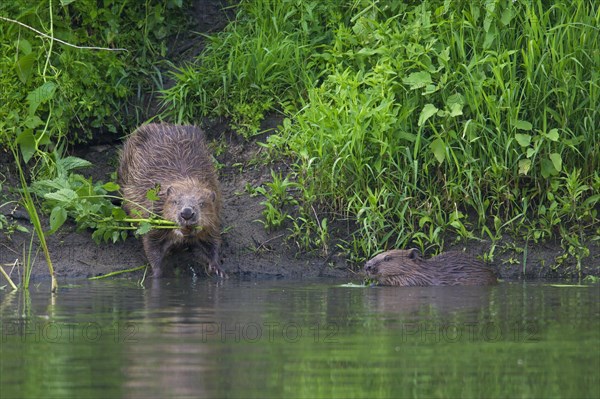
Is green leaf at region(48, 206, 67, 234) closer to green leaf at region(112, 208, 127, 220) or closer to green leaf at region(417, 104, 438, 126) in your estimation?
green leaf at region(112, 208, 127, 220)

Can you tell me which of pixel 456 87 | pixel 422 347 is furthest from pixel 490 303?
pixel 456 87

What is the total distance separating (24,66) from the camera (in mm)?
9469

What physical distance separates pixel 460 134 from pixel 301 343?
363 cm

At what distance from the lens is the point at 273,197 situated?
30.7 ft

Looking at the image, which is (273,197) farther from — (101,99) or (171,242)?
(101,99)

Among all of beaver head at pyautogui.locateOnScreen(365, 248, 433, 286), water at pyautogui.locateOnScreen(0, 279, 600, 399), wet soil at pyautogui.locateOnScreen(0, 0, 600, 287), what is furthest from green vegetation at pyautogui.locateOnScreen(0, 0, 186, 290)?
beaver head at pyautogui.locateOnScreen(365, 248, 433, 286)

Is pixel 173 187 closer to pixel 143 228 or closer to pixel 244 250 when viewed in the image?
pixel 143 228

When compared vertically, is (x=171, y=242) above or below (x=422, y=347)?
above

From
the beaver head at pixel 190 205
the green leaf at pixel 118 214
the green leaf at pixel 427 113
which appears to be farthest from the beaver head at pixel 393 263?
the green leaf at pixel 118 214

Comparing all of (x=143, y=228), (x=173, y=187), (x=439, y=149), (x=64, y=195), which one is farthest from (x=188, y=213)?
(x=439, y=149)

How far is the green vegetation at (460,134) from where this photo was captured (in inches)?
350

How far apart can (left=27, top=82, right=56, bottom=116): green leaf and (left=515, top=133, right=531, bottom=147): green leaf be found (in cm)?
365

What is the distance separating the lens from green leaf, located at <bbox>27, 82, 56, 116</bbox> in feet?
30.9

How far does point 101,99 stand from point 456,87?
10.1 ft
